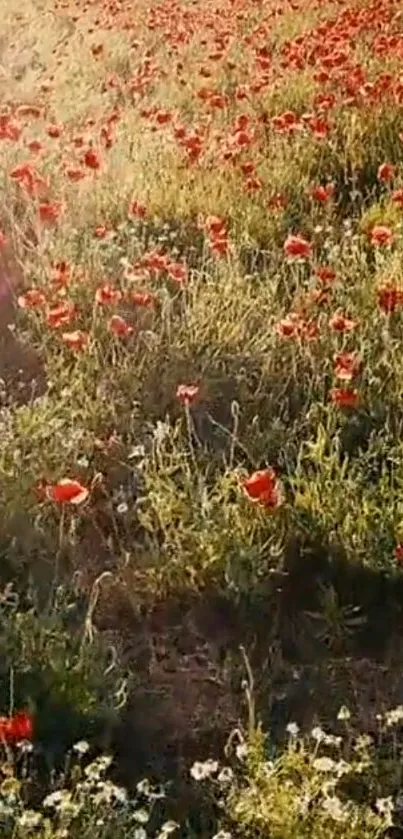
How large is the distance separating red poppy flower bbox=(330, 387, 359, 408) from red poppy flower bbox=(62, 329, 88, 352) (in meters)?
0.71

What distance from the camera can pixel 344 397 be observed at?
3459 mm

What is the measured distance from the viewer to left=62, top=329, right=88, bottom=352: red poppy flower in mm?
3678

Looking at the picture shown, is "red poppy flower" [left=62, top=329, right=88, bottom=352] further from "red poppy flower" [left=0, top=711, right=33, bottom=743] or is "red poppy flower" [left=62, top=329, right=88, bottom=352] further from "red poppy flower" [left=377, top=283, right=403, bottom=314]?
"red poppy flower" [left=0, top=711, right=33, bottom=743]

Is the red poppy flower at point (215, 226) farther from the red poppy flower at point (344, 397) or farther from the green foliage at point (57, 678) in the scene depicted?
the green foliage at point (57, 678)

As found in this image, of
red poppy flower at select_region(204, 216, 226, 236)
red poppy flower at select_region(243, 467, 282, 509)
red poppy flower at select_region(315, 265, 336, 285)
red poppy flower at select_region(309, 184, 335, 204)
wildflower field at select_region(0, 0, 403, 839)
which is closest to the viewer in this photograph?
wildflower field at select_region(0, 0, 403, 839)

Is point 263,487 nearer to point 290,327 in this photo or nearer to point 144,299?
point 290,327

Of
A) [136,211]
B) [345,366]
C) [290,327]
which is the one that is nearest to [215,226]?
[136,211]

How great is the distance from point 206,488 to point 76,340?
0.60m

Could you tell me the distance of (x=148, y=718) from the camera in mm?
2949

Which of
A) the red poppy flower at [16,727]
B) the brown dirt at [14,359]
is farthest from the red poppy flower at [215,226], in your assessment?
the red poppy flower at [16,727]

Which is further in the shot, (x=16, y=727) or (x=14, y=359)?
(x=14, y=359)

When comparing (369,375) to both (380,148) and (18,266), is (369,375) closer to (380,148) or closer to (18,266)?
(18,266)

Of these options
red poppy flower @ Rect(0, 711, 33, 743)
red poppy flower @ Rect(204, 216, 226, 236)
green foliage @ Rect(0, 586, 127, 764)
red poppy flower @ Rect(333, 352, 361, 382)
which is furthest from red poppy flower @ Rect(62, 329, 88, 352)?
red poppy flower @ Rect(0, 711, 33, 743)

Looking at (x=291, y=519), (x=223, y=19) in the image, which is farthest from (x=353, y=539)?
(x=223, y=19)
